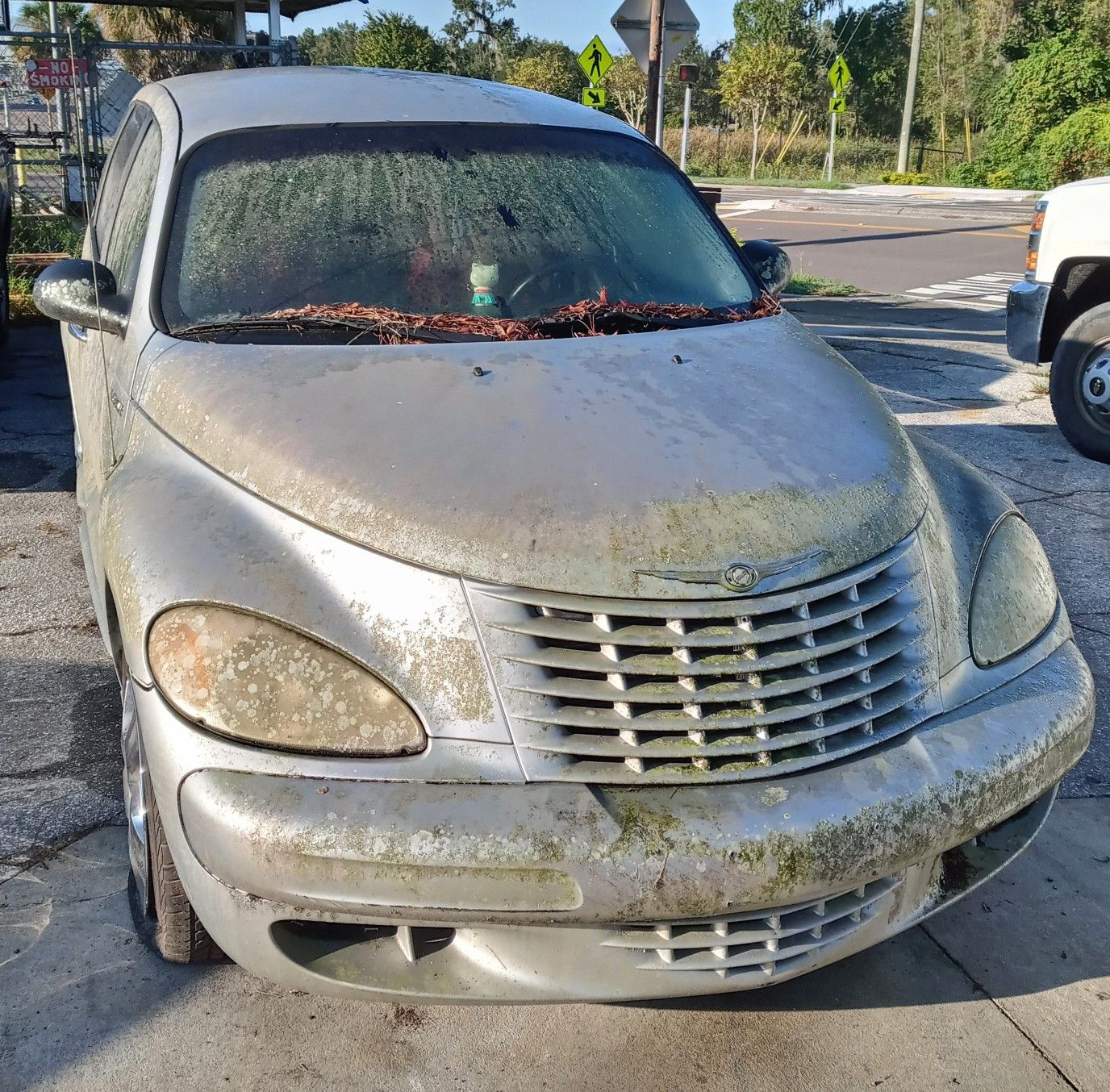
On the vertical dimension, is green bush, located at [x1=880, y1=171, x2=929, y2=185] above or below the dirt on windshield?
below

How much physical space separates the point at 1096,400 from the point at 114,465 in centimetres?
540

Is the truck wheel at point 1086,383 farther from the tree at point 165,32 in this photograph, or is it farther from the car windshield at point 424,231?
the tree at point 165,32

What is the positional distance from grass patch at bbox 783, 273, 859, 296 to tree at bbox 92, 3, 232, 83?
50.2 feet

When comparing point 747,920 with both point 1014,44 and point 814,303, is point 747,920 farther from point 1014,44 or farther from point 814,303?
point 1014,44

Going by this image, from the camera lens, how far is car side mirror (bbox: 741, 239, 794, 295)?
3820mm

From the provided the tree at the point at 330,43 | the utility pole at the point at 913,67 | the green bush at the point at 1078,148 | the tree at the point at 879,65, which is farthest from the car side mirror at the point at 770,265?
the tree at the point at 330,43

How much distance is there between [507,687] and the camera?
2.10 m

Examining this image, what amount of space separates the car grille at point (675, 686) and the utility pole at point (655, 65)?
405 inches

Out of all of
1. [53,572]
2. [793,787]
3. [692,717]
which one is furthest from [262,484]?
[53,572]

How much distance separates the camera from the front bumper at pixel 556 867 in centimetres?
196

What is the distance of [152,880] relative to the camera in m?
2.45

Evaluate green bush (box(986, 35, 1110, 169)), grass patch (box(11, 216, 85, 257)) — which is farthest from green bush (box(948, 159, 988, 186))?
grass patch (box(11, 216, 85, 257))

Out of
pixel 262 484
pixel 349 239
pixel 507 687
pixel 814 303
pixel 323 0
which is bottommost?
pixel 814 303

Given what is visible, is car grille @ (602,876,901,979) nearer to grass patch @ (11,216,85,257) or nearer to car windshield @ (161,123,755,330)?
car windshield @ (161,123,755,330)
